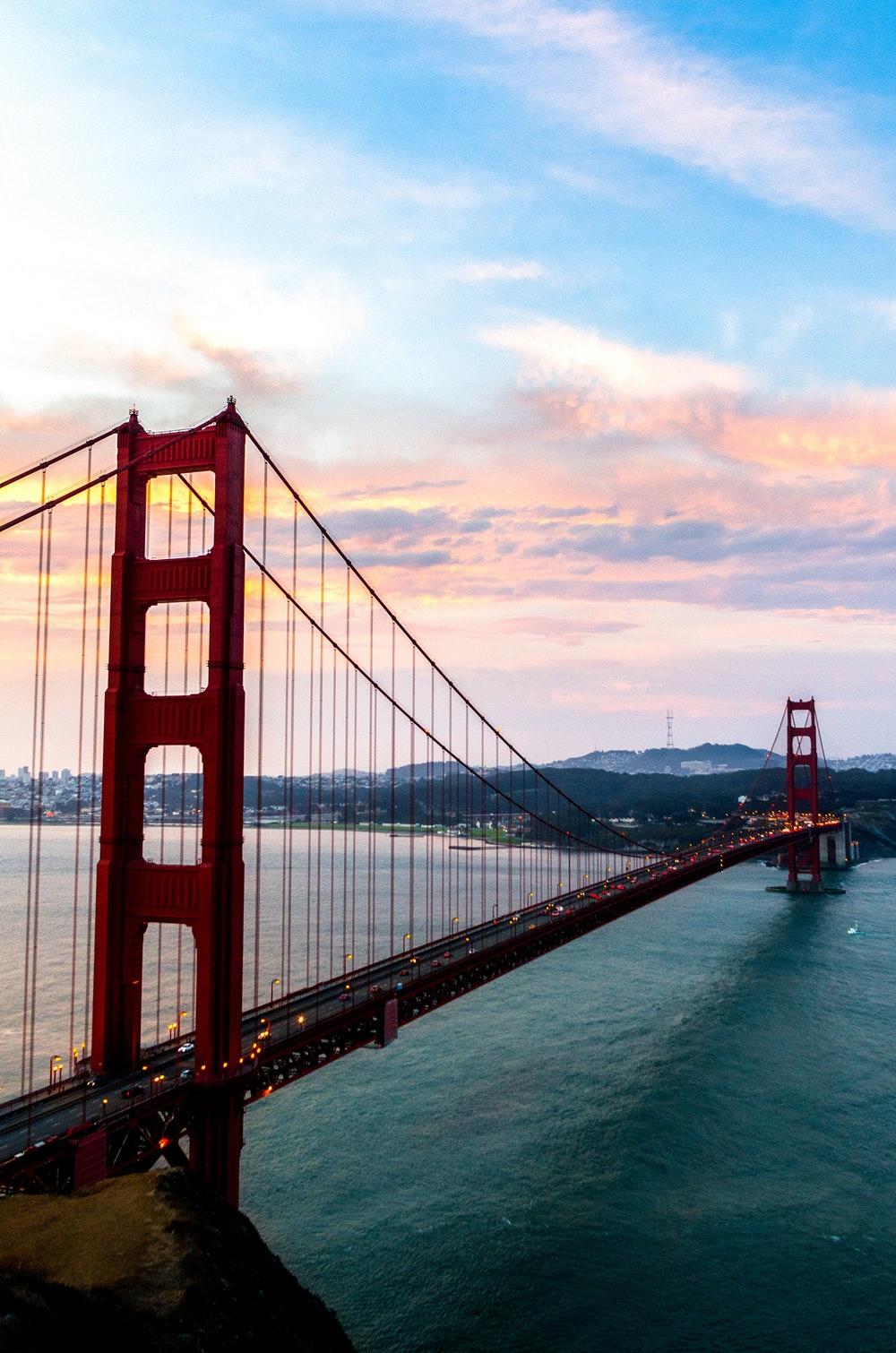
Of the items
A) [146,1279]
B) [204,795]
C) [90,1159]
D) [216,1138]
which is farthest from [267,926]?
[146,1279]

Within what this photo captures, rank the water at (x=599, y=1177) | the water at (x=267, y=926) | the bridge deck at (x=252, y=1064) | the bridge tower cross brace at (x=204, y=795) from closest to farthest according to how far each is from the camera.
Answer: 1. the bridge deck at (x=252, y=1064)
2. the bridge tower cross brace at (x=204, y=795)
3. the water at (x=599, y=1177)
4. the water at (x=267, y=926)

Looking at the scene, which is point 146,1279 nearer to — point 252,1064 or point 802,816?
A: point 252,1064

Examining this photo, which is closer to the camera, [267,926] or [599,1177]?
[599,1177]

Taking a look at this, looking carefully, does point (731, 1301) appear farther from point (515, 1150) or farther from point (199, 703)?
point (199, 703)

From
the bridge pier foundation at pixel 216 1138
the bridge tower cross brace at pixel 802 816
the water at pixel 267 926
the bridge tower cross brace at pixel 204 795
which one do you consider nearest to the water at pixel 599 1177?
the bridge pier foundation at pixel 216 1138

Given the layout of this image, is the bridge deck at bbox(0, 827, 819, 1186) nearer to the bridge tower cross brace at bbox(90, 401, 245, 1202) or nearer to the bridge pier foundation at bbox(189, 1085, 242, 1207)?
the bridge pier foundation at bbox(189, 1085, 242, 1207)

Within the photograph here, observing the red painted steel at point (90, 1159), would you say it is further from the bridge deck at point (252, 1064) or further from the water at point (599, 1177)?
the water at point (599, 1177)
